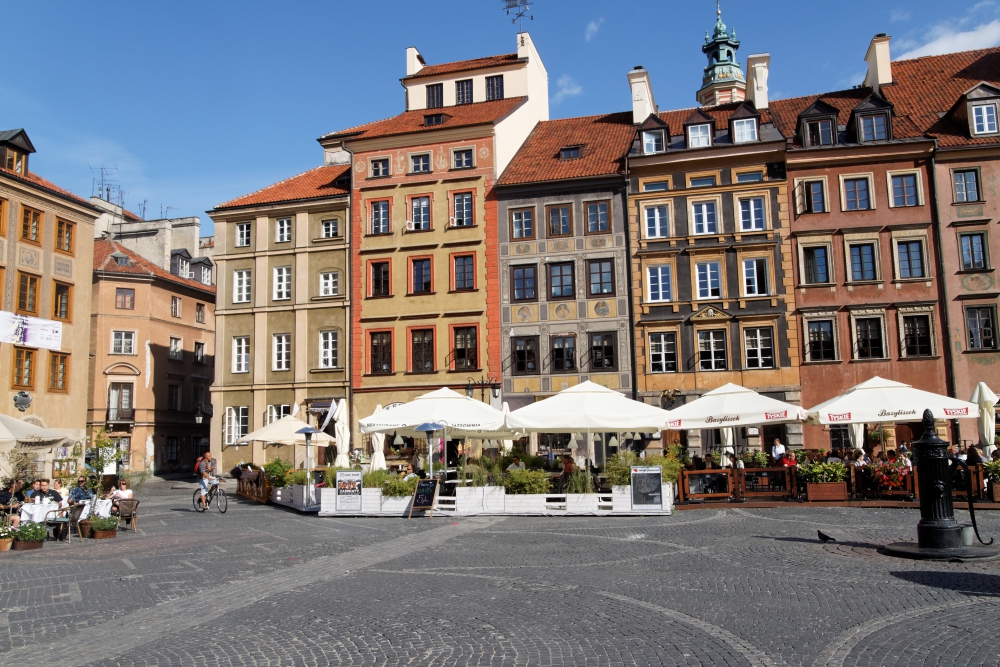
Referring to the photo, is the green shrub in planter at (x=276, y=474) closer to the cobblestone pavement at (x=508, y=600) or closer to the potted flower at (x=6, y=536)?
the cobblestone pavement at (x=508, y=600)

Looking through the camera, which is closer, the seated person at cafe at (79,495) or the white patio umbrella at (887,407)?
the seated person at cafe at (79,495)

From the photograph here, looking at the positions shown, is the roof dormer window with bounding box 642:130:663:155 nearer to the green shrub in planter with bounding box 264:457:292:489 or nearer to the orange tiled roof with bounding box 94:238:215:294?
the green shrub in planter with bounding box 264:457:292:489

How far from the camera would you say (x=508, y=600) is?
10312mm

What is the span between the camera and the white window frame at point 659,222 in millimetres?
34938

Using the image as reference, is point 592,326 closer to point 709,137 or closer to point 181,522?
point 709,137

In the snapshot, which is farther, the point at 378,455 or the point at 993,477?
the point at 378,455

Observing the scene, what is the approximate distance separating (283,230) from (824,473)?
26.6 meters

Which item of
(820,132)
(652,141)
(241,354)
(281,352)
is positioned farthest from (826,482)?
(241,354)

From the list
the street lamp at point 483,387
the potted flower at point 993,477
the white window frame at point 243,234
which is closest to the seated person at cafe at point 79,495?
the street lamp at point 483,387

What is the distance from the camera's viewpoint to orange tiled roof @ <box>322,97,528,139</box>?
38.2 metres

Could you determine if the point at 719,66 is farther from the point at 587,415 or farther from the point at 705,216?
the point at 587,415

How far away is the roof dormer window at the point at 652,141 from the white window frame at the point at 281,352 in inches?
661

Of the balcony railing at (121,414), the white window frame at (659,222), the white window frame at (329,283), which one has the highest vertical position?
the white window frame at (659,222)

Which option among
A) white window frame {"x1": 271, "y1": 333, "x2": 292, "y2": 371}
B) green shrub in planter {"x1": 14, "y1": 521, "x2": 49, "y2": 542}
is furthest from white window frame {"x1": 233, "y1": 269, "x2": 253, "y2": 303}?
green shrub in planter {"x1": 14, "y1": 521, "x2": 49, "y2": 542}
